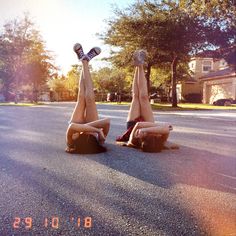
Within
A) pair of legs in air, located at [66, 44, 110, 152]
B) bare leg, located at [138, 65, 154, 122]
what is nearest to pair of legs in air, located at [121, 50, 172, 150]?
bare leg, located at [138, 65, 154, 122]

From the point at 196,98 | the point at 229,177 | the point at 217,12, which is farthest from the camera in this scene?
the point at 196,98

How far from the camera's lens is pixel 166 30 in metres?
24.2

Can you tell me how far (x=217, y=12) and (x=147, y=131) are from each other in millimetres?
14869

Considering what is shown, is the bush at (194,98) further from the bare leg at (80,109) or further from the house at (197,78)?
the bare leg at (80,109)

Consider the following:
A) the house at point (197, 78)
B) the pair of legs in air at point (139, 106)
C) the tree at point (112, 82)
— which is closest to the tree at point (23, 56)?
the tree at point (112, 82)

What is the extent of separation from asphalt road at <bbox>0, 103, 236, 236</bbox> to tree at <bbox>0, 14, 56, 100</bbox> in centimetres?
3227

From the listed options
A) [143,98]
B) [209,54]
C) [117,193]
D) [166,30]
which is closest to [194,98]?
[209,54]

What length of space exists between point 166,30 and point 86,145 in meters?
19.8

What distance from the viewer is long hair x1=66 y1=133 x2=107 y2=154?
5.89m

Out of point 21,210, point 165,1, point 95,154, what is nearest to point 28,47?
point 165,1

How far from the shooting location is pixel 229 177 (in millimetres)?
4352

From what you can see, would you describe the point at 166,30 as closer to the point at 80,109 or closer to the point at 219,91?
the point at 219,91

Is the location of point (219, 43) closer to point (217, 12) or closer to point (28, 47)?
point (217, 12)
